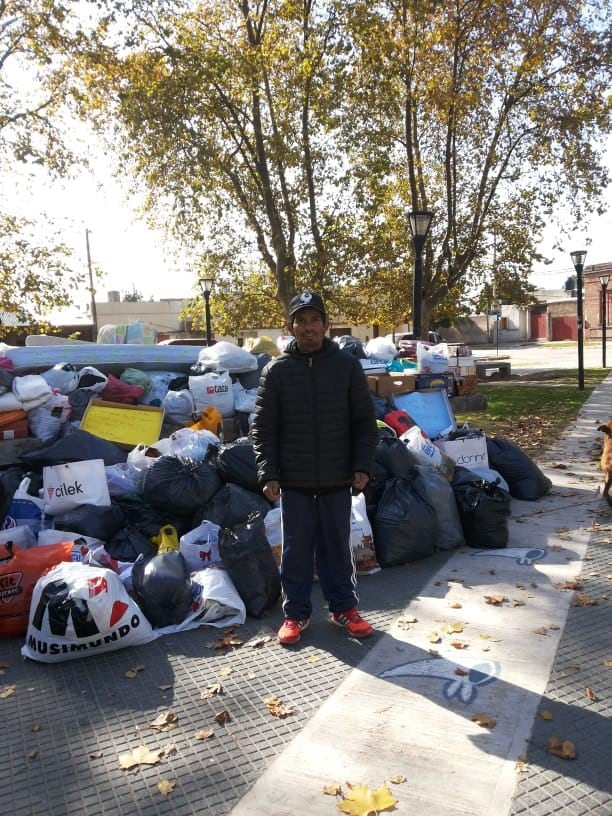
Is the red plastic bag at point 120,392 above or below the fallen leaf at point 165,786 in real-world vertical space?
above

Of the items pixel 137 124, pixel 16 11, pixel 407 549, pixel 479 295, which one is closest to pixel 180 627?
pixel 407 549

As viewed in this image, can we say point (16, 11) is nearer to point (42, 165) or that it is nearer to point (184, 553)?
point (42, 165)

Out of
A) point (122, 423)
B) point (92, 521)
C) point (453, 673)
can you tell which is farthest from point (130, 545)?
point (453, 673)

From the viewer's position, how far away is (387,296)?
2039cm

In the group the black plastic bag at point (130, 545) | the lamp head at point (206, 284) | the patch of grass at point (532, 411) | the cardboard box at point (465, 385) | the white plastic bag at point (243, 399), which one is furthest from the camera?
the lamp head at point (206, 284)

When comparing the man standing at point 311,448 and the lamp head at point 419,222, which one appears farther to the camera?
the lamp head at point 419,222

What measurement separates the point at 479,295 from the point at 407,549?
18.5m

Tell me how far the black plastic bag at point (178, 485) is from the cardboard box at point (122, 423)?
3.89 ft

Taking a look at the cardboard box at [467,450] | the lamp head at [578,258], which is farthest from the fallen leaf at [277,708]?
the lamp head at [578,258]

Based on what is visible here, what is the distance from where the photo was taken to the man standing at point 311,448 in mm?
Result: 3408

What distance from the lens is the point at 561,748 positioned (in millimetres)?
2467

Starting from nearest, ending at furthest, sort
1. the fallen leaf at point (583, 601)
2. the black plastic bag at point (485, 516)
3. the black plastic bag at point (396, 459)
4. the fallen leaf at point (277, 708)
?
the fallen leaf at point (277, 708) < the fallen leaf at point (583, 601) < the black plastic bag at point (485, 516) < the black plastic bag at point (396, 459)

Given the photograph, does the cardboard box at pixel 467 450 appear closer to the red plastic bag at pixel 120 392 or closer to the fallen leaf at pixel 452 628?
the fallen leaf at pixel 452 628

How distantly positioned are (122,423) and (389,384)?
3.50 metres
